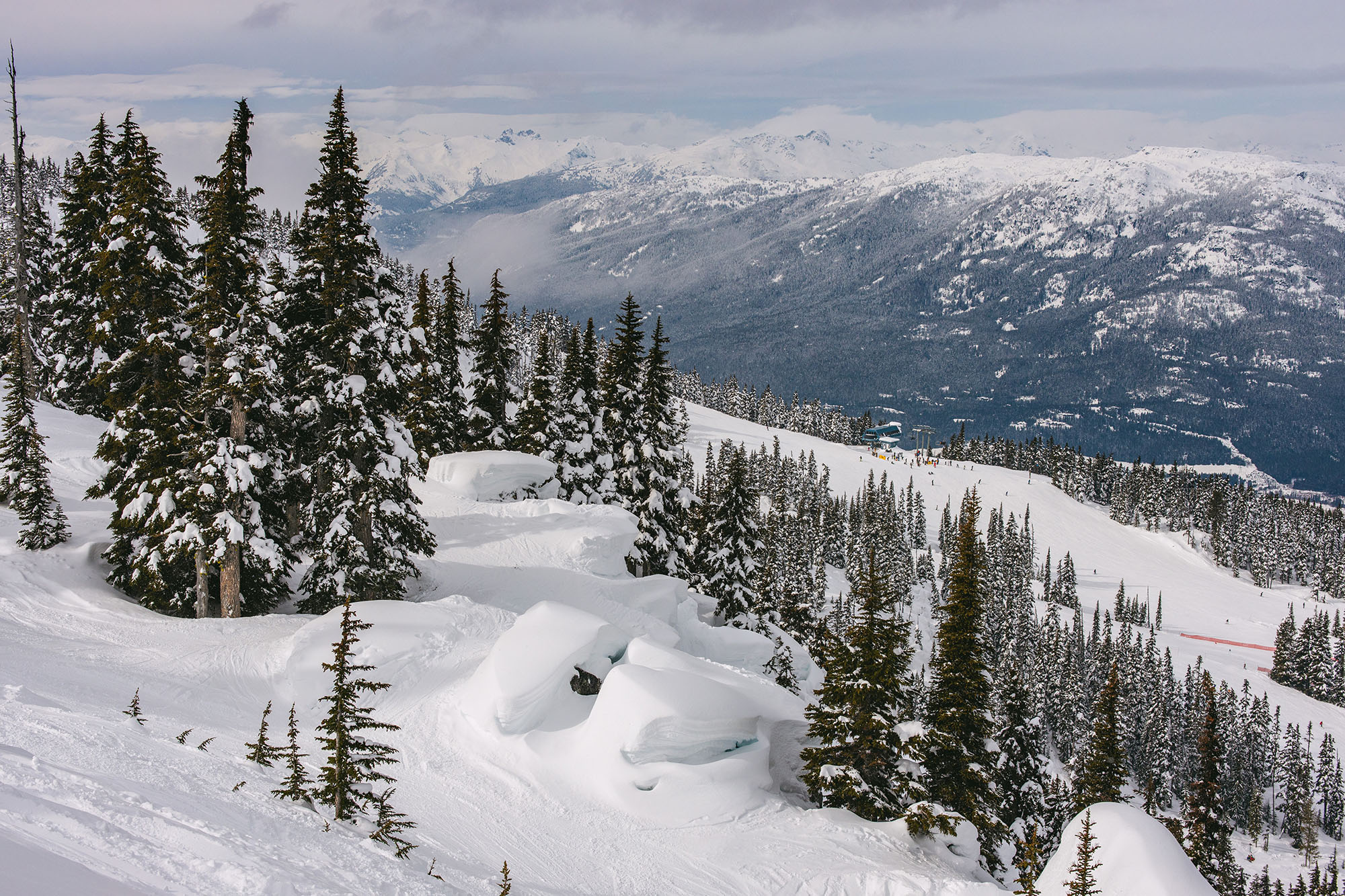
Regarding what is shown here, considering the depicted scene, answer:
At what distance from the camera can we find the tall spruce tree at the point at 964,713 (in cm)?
2158

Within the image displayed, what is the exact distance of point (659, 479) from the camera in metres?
35.2

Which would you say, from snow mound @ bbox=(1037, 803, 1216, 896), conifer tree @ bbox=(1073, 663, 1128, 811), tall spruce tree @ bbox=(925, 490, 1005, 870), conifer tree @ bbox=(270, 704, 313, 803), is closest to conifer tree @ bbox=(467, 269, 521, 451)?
tall spruce tree @ bbox=(925, 490, 1005, 870)

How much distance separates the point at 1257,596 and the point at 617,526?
193288 mm

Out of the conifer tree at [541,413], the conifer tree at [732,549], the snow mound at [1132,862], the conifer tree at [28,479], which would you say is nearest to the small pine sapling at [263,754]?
the snow mound at [1132,862]

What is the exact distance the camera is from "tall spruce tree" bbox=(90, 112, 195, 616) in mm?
22406

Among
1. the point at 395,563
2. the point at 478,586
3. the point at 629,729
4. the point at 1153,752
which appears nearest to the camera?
the point at 629,729

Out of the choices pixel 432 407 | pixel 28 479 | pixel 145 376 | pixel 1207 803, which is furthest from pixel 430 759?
pixel 432 407

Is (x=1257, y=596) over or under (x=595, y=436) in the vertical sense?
under

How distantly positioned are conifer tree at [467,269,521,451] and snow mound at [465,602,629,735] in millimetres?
26608

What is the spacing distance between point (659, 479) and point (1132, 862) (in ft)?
78.4

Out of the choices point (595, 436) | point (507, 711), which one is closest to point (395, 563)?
point (507, 711)

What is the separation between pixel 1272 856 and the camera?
321ft

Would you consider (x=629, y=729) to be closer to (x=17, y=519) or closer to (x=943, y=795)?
(x=943, y=795)

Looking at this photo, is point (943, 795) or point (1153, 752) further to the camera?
point (1153, 752)
